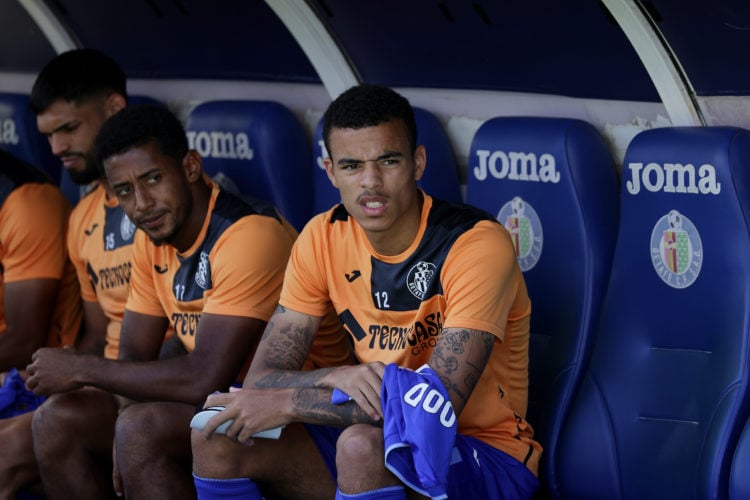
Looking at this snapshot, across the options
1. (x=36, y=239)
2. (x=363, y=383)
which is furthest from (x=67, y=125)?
(x=363, y=383)

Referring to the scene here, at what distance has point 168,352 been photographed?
441 cm

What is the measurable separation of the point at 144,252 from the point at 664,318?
162 centimetres

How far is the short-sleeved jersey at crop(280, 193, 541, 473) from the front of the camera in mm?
3529

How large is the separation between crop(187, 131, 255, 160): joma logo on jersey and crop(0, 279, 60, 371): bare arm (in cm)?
70

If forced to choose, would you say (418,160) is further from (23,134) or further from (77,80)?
(23,134)

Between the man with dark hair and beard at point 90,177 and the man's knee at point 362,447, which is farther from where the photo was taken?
the man with dark hair and beard at point 90,177

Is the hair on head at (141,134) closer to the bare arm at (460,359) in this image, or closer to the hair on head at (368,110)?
the hair on head at (368,110)

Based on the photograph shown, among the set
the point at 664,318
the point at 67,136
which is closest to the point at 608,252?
the point at 664,318

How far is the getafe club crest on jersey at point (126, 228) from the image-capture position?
466 cm

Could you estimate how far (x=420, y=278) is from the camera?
3.66m

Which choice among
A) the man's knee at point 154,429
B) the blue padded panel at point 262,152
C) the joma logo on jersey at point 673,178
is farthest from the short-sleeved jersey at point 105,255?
the joma logo on jersey at point 673,178

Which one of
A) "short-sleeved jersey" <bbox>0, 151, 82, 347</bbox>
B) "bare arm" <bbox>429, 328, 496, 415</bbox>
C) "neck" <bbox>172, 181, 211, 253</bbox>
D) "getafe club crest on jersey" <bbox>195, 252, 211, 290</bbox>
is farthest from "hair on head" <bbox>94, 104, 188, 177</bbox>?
"bare arm" <bbox>429, 328, 496, 415</bbox>

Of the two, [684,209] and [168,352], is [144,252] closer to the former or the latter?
[168,352]

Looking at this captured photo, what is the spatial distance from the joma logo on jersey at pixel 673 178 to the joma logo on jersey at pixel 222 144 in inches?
60.8
